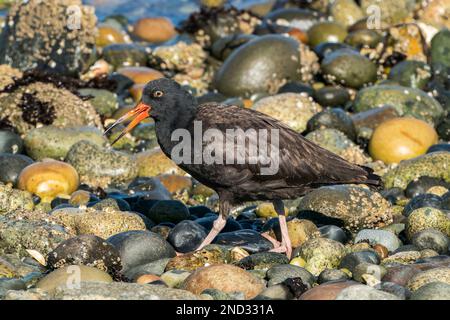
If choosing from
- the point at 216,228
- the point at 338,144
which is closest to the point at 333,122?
the point at 338,144

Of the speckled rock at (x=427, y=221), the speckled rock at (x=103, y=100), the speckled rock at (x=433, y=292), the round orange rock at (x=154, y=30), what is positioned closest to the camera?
the speckled rock at (x=433, y=292)

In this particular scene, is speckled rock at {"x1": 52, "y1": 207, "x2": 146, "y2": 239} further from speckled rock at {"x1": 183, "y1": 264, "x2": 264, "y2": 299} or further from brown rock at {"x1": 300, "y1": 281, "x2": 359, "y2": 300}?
brown rock at {"x1": 300, "y1": 281, "x2": 359, "y2": 300}

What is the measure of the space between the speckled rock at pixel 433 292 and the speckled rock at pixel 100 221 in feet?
9.83

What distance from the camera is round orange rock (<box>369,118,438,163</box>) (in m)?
11.0

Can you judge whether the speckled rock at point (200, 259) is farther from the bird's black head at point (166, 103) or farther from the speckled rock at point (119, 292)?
the bird's black head at point (166, 103)

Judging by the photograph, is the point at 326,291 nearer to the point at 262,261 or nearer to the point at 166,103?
the point at 262,261

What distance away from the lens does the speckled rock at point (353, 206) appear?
865 centimetres

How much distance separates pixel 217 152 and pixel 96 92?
19.0 ft

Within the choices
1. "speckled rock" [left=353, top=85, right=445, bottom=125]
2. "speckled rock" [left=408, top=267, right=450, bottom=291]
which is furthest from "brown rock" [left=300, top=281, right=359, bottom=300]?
"speckled rock" [left=353, top=85, right=445, bottom=125]

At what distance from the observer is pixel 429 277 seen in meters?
6.40

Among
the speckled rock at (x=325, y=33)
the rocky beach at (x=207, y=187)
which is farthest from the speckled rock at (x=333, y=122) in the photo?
the speckled rock at (x=325, y=33)

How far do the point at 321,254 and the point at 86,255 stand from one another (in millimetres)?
1949
